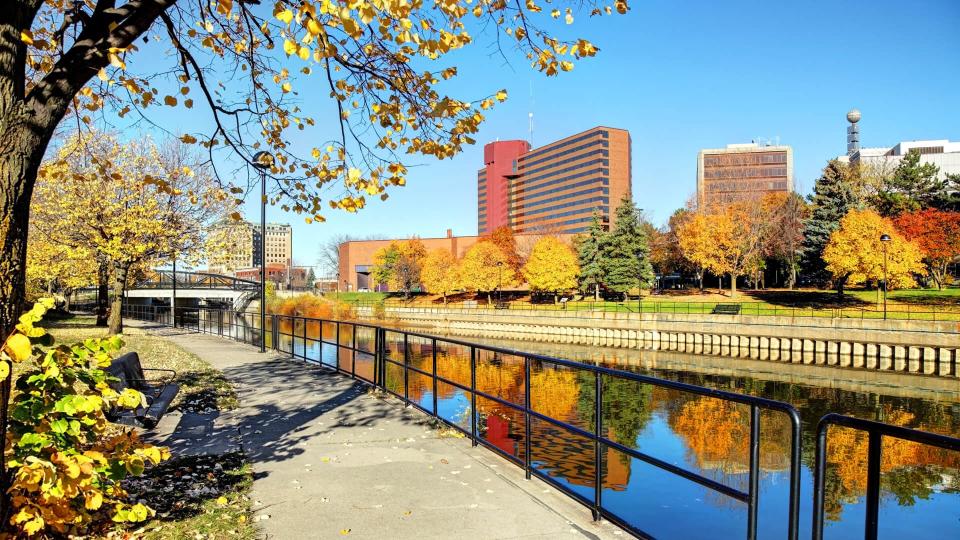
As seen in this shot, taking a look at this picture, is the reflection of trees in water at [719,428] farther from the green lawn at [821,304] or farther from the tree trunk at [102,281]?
the green lawn at [821,304]

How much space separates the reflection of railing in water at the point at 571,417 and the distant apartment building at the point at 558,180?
3069 inches

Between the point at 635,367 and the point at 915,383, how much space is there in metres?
11.0

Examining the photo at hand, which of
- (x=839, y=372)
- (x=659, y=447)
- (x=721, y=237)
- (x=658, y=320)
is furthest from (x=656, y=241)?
(x=659, y=447)

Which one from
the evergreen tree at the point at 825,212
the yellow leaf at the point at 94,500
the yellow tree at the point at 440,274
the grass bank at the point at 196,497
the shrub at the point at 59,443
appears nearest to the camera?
the shrub at the point at 59,443

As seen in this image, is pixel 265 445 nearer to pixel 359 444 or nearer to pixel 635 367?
pixel 359 444

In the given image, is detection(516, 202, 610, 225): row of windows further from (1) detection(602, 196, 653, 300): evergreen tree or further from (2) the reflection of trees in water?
(2) the reflection of trees in water

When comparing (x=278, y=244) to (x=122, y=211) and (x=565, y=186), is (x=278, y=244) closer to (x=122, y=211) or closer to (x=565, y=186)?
(x=565, y=186)

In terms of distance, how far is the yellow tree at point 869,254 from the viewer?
4034 cm

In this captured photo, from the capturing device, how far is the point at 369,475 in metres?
5.46

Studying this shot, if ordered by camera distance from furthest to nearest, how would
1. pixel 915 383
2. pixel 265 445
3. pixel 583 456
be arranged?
pixel 915 383 < pixel 583 456 < pixel 265 445

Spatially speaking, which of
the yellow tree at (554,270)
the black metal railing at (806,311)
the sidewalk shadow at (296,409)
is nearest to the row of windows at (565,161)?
the yellow tree at (554,270)

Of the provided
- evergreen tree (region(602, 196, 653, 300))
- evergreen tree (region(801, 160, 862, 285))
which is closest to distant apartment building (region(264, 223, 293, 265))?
evergreen tree (region(602, 196, 653, 300))

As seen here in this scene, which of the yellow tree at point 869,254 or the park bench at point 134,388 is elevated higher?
the yellow tree at point 869,254

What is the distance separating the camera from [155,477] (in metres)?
5.23
